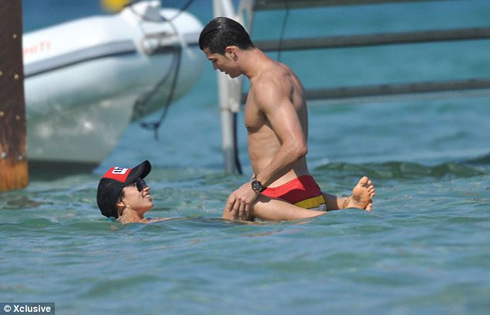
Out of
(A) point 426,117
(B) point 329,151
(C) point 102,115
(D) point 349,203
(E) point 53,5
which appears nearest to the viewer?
(D) point 349,203

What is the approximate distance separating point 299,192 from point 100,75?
181 inches

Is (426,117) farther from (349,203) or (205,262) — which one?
(205,262)

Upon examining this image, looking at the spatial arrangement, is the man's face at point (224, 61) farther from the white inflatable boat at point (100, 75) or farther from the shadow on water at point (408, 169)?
the white inflatable boat at point (100, 75)

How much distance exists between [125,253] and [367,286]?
1.39m

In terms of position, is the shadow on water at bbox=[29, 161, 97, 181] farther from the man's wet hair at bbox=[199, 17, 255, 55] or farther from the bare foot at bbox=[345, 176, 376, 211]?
the bare foot at bbox=[345, 176, 376, 211]

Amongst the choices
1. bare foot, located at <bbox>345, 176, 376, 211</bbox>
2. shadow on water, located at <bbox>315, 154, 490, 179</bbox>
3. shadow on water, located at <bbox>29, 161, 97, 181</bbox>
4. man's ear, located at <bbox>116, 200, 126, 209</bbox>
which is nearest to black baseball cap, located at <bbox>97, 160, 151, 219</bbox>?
man's ear, located at <bbox>116, 200, 126, 209</bbox>

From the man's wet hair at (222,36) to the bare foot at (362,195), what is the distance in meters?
0.98

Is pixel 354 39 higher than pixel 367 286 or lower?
higher

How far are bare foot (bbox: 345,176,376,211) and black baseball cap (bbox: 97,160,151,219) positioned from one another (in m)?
1.18

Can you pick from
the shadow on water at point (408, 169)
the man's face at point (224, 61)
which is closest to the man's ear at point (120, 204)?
the man's face at point (224, 61)

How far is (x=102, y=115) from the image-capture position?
→ 10.5m

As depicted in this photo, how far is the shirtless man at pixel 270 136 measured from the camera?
5.61 metres

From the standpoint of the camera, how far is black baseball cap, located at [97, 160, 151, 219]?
6.04 metres

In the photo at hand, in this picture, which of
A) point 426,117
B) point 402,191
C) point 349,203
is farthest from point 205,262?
point 426,117
